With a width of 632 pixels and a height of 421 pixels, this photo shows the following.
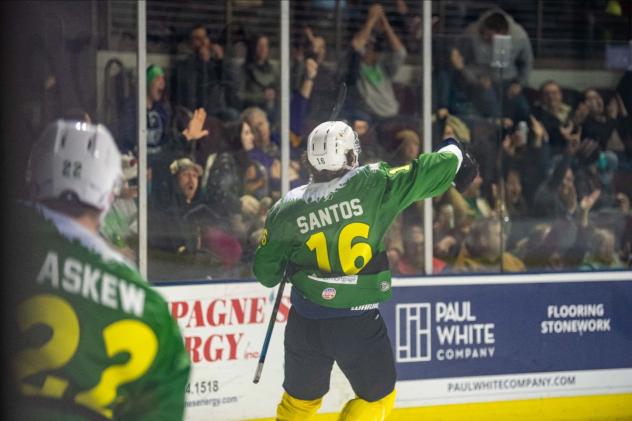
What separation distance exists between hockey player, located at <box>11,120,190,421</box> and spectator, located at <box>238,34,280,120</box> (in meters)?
2.86

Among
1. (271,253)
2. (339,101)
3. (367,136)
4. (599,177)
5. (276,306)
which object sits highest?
(339,101)

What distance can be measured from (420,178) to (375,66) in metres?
1.08

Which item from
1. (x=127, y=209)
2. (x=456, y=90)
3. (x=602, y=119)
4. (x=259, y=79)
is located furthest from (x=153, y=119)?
(x=602, y=119)

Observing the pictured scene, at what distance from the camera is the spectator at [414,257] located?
6.03m

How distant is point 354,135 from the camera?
17.3 ft

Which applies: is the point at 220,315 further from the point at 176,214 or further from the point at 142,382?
the point at 142,382

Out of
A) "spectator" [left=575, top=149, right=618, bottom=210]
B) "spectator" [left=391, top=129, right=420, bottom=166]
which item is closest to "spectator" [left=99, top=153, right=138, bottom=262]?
"spectator" [left=391, top=129, right=420, bottom=166]

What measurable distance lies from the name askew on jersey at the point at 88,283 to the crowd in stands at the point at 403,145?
7.97 ft

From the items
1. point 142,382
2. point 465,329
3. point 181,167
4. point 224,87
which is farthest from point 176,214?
point 142,382

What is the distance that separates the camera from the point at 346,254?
5062mm

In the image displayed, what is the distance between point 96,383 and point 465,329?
11.5 ft

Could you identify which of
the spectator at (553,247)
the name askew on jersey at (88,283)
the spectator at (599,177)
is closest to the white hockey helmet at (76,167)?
the name askew on jersey at (88,283)

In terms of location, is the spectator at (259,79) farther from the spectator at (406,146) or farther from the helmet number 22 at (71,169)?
the helmet number 22 at (71,169)

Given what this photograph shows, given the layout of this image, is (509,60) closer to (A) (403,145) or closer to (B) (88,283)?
(A) (403,145)
